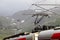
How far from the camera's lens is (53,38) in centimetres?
1334

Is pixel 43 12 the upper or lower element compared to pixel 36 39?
upper

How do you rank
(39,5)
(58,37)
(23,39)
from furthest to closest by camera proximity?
1. (39,5)
2. (23,39)
3. (58,37)

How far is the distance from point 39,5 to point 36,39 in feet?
23.1

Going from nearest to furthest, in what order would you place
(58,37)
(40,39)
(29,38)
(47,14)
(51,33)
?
(58,37), (51,33), (40,39), (29,38), (47,14)

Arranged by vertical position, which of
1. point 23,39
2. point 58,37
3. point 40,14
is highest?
point 40,14

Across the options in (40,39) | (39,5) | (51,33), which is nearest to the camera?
(51,33)

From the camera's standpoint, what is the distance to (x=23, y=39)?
65.4 feet

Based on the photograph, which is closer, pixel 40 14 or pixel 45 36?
pixel 45 36

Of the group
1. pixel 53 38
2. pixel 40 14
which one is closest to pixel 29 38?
pixel 53 38

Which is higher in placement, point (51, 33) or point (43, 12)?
point (43, 12)

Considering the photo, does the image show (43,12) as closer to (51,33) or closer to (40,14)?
(40,14)

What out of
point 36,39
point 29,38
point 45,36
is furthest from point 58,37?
point 29,38

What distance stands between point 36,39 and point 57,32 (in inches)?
122

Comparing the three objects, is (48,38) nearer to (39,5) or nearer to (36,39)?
(36,39)
